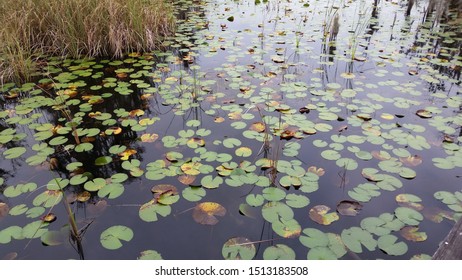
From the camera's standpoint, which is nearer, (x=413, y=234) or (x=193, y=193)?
(x=413, y=234)

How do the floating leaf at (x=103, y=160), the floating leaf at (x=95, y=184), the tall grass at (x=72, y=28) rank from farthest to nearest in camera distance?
the tall grass at (x=72, y=28)
the floating leaf at (x=103, y=160)
the floating leaf at (x=95, y=184)

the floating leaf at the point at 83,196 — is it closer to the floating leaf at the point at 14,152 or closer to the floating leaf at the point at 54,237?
the floating leaf at the point at 54,237

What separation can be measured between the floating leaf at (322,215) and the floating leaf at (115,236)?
1.16m

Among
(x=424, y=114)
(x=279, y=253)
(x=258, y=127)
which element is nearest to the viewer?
(x=279, y=253)

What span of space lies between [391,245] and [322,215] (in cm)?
42

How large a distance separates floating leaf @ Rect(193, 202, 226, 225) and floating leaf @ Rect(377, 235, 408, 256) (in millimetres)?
965

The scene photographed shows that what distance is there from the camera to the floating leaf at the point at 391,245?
1.80m

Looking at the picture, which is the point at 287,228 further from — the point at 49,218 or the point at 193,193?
the point at 49,218

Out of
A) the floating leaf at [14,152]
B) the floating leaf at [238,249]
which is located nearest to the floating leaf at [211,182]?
the floating leaf at [238,249]

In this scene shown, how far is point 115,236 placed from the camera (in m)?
1.92

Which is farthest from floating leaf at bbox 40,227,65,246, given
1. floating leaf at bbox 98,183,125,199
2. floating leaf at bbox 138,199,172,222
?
floating leaf at bbox 138,199,172,222

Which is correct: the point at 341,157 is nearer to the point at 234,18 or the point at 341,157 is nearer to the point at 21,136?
the point at 21,136

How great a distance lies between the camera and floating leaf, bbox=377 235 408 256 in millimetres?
1801

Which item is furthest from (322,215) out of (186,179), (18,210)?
(18,210)
